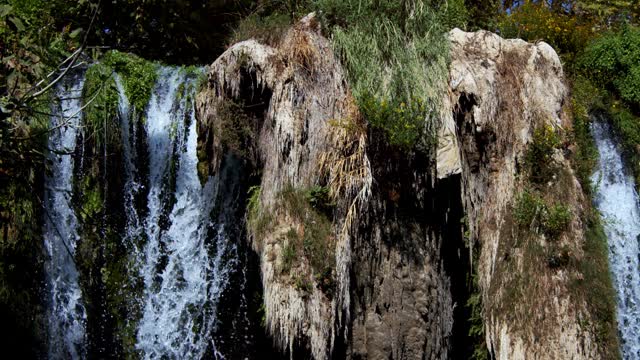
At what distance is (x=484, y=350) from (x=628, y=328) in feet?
5.06

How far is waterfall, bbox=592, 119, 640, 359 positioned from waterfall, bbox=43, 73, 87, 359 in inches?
238

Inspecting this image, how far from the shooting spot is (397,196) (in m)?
8.16

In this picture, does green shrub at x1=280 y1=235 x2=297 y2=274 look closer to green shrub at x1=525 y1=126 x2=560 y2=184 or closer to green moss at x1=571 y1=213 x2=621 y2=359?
green shrub at x1=525 y1=126 x2=560 y2=184

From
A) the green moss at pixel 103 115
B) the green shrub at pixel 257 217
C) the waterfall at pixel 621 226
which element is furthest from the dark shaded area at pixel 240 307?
the waterfall at pixel 621 226

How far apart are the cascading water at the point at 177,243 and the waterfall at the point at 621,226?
14.4 ft

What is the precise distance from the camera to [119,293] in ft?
29.1

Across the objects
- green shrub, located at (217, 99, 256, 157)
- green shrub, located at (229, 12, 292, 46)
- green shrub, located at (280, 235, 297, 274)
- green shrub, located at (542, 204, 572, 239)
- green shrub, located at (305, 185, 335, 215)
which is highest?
green shrub, located at (229, 12, 292, 46)

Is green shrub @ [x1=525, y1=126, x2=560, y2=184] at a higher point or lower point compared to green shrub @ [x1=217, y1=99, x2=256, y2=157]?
lower

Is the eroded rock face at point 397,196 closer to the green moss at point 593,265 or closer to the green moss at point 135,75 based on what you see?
the green moss at point 593,265

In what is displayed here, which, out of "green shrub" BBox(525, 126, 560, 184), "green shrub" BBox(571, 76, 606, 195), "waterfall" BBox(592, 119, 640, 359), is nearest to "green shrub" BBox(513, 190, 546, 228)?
"green shrub" BBox(525, 126, 560, 184)

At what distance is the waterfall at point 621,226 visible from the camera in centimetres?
→ 819

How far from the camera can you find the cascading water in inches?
342

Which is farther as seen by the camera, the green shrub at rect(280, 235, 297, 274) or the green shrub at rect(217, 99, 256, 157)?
the green shrub at rect(217, 99, 256, 157)

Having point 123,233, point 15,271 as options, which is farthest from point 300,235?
point 15,271
